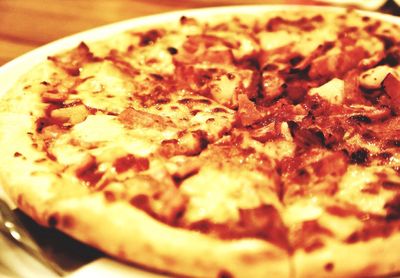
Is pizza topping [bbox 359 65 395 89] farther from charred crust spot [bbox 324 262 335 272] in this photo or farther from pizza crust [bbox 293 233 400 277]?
charred crust spot [bbox 324 262 335 272]

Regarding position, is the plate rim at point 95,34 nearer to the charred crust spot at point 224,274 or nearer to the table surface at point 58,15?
the table surface at point 58,15

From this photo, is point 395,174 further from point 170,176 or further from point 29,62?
point 29,62

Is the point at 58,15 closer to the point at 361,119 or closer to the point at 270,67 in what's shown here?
the point at 270,67

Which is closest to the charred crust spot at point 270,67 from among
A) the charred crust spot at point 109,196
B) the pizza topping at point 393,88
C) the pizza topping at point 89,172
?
the pizza topping at point 393,88

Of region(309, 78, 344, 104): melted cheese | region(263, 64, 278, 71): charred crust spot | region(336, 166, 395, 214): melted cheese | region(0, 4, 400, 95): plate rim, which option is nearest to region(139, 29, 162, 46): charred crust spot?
region(0, 4, 400, 95): plate rim

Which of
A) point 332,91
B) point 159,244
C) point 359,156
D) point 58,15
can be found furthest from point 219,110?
point 58,15

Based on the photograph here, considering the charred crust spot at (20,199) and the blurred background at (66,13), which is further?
the blurred background at (66,13)

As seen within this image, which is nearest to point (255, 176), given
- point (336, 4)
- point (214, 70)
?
point (214, 70)
